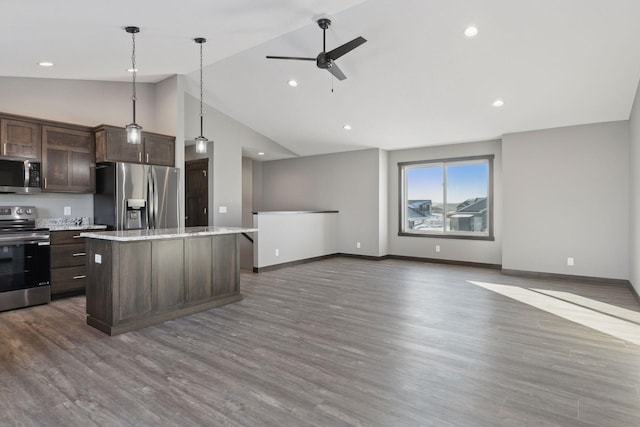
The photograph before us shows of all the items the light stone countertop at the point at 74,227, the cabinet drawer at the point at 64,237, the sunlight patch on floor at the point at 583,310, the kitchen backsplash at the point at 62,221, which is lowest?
the sunlight patch on floor at the point at 583,310

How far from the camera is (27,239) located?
433 centimetres

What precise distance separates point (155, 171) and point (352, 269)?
12.3ft

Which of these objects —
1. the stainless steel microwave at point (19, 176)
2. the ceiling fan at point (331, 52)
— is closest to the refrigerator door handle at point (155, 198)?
the stainless steel microwave at point (19, 176)

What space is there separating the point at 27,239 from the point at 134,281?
5.98 ft

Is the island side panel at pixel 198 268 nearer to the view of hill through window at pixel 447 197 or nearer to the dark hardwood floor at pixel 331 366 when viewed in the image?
the dark hardwood floor at pixel 331 366

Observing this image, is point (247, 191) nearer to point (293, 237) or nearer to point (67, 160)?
point (293, 237)

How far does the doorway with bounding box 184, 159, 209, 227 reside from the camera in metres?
7.05

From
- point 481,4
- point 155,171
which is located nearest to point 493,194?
point 481,4

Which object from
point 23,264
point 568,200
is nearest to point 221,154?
point 23,264

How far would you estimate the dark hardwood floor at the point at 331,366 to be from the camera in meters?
2.11

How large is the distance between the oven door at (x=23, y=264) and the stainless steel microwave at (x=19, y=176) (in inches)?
25.7

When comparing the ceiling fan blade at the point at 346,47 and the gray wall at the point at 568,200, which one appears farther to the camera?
the gray wall at the point at 568,200

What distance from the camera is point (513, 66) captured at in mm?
4441

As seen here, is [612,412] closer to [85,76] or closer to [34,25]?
[34,25]
